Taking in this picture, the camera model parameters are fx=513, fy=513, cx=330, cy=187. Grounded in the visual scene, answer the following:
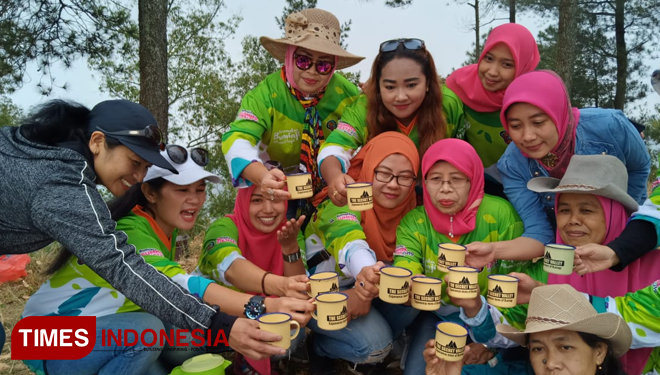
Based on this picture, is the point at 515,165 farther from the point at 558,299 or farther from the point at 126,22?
the point at 126,22

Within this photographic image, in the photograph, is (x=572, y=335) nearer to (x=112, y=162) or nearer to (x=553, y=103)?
(x=553, y=103)

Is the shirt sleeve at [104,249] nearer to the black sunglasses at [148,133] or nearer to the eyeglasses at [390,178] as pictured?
the black sunglasses at [148,133]

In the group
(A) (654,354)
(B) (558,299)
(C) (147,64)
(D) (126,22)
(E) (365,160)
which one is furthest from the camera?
(D) (126,22)

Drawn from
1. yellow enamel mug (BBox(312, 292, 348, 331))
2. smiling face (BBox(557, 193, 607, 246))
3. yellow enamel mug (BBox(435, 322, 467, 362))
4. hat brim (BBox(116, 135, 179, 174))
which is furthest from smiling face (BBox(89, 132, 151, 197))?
smiling face (BBox(557, 193, 607, 246))

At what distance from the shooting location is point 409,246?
3617 millimetres

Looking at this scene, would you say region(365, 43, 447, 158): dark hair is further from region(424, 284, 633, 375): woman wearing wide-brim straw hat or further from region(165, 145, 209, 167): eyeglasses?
region(424, 284, 633, 375): woman wearing wide-brim straw hat

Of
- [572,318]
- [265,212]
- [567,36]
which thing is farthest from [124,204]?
[567,36]

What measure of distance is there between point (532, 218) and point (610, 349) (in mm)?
1018

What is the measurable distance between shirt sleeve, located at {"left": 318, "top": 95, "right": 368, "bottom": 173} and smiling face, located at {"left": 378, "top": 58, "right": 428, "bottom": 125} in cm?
28

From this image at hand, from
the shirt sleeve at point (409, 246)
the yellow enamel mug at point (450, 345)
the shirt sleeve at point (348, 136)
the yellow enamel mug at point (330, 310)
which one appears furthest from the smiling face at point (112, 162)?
the yellow enamel mug at point (450, 345)

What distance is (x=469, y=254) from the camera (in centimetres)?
335

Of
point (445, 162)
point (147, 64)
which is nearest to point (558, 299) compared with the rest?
point (445, 162)

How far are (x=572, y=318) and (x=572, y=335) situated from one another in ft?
0.37

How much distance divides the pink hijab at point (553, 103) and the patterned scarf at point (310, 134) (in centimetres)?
162
